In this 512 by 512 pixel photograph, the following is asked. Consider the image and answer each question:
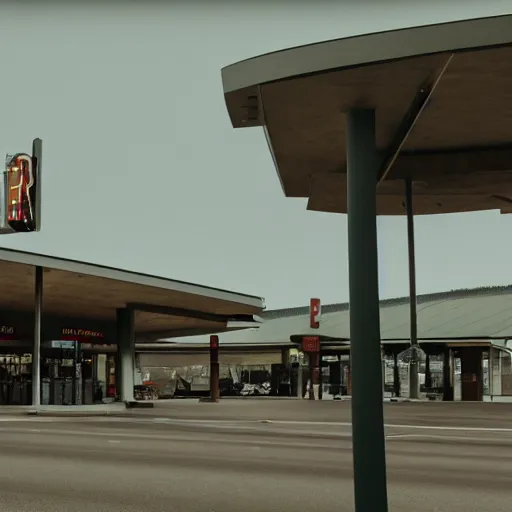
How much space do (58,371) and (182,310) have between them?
8.78 metres

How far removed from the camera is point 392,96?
597cm

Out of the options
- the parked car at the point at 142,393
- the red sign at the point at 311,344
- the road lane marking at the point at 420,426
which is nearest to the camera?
the road lane marking at the point at 420,426

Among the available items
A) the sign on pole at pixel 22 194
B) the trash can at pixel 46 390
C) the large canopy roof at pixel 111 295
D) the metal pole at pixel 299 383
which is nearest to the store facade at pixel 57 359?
the trash can at pixel 46 390

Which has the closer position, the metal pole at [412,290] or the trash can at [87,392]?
the metal pole at [412,290]

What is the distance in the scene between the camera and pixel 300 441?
18.2 meters

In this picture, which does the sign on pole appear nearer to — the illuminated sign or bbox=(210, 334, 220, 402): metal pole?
the illuminated sign

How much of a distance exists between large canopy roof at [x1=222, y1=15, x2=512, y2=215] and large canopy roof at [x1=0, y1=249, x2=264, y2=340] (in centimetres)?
2126

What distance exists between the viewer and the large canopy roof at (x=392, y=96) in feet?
17.4

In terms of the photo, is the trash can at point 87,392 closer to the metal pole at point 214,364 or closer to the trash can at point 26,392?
the trash can at point 26,392

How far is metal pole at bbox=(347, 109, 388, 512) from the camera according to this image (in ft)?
18.8

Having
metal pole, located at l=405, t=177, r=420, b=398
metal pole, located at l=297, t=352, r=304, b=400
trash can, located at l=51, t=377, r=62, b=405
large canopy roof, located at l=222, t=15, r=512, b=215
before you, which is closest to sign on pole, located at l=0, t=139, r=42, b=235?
trash can, located at l=51, t=377, r=62, b=405

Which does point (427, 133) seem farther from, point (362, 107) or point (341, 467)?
point (341, 467)

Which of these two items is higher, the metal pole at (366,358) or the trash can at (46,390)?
the metal pole at (366,358)

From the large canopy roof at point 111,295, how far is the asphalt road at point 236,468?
8.37 meters
